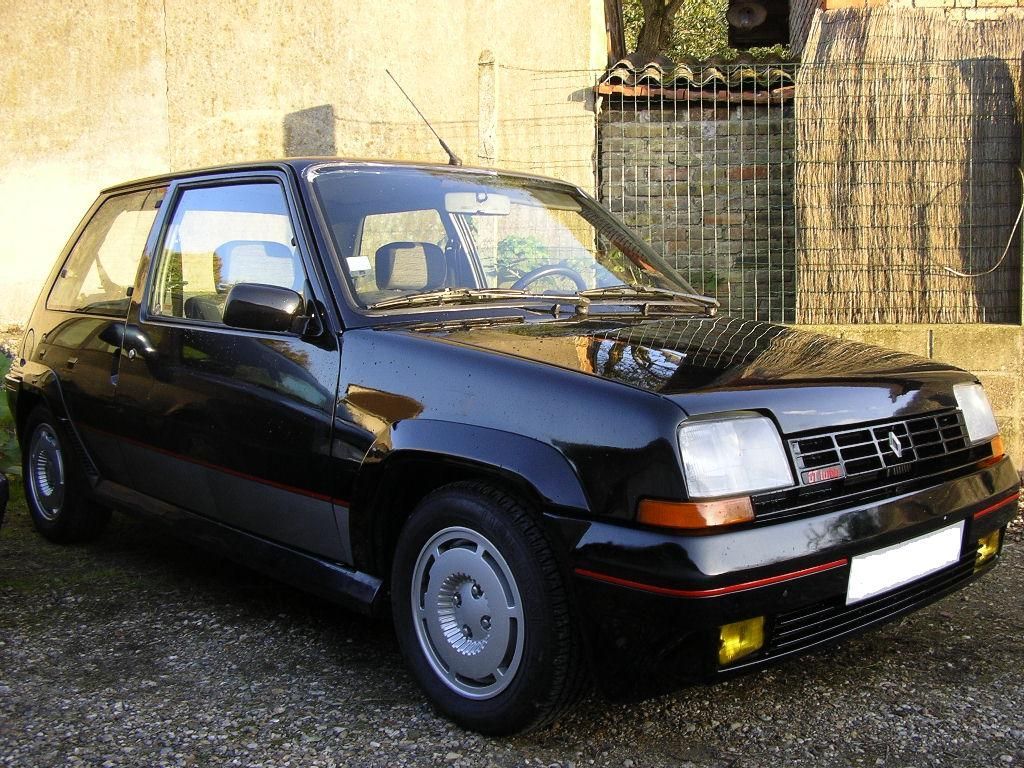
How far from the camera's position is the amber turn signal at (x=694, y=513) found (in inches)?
92.7

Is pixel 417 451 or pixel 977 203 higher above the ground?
pixel 977 203

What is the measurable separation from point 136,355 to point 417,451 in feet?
5.37

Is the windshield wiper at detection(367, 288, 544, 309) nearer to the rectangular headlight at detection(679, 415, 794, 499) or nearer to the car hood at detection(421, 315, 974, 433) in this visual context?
the car hood at detection(421, 315, 974, 433)

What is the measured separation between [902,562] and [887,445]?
32 cm

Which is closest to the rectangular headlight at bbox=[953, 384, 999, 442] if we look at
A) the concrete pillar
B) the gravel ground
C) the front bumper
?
the front bumper

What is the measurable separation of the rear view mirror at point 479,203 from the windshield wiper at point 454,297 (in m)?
0.44

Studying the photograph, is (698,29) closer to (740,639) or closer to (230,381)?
(230,381)

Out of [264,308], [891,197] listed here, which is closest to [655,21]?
[891,197]

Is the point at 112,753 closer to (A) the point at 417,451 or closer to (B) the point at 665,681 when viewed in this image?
(A) the point at 417,451

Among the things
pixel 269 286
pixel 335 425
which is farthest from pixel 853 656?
pixel 269 286

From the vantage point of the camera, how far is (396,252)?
11.4 feet

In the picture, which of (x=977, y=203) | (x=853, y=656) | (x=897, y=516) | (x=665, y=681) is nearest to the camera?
(x=665, y=681)

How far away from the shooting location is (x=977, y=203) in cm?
661

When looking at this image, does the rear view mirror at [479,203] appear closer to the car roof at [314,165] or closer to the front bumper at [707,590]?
the car roof at [314,165]
